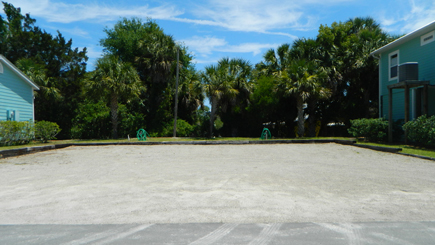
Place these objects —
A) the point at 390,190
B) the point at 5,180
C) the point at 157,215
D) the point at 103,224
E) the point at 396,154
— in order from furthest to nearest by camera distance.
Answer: the point at 396,154, the point at 5,180, the point at 390,190, the point at 157,215, the point at 103,224

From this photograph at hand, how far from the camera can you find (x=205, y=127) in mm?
27109

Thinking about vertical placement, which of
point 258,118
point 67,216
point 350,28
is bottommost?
point 67,216

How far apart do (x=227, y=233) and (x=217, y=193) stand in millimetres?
2056

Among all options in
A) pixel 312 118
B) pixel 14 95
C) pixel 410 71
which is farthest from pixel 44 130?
pixel 410 71

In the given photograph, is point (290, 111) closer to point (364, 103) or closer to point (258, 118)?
point (258, 118)

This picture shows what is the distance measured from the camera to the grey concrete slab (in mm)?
3639

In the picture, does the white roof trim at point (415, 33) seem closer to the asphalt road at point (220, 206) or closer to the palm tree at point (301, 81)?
the palm tree at point (301, 81)

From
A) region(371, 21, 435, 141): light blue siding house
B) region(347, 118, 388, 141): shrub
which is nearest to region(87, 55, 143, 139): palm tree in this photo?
region(347, 118, 388, 141): shrub

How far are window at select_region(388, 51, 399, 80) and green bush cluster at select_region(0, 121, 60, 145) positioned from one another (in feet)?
65.3

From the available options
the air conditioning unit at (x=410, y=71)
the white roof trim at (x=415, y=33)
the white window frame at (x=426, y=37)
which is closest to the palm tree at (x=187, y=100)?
the white roof trim at (x=415, y=33)

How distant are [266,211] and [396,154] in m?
9.50

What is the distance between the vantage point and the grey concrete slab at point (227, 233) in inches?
143

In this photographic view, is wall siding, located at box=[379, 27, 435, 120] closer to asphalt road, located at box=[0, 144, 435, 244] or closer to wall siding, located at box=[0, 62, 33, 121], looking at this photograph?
asphalt road, located at box=[0, 144, 435, 244]

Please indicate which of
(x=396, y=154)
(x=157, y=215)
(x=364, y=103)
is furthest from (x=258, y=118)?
(x=157, y=215)
